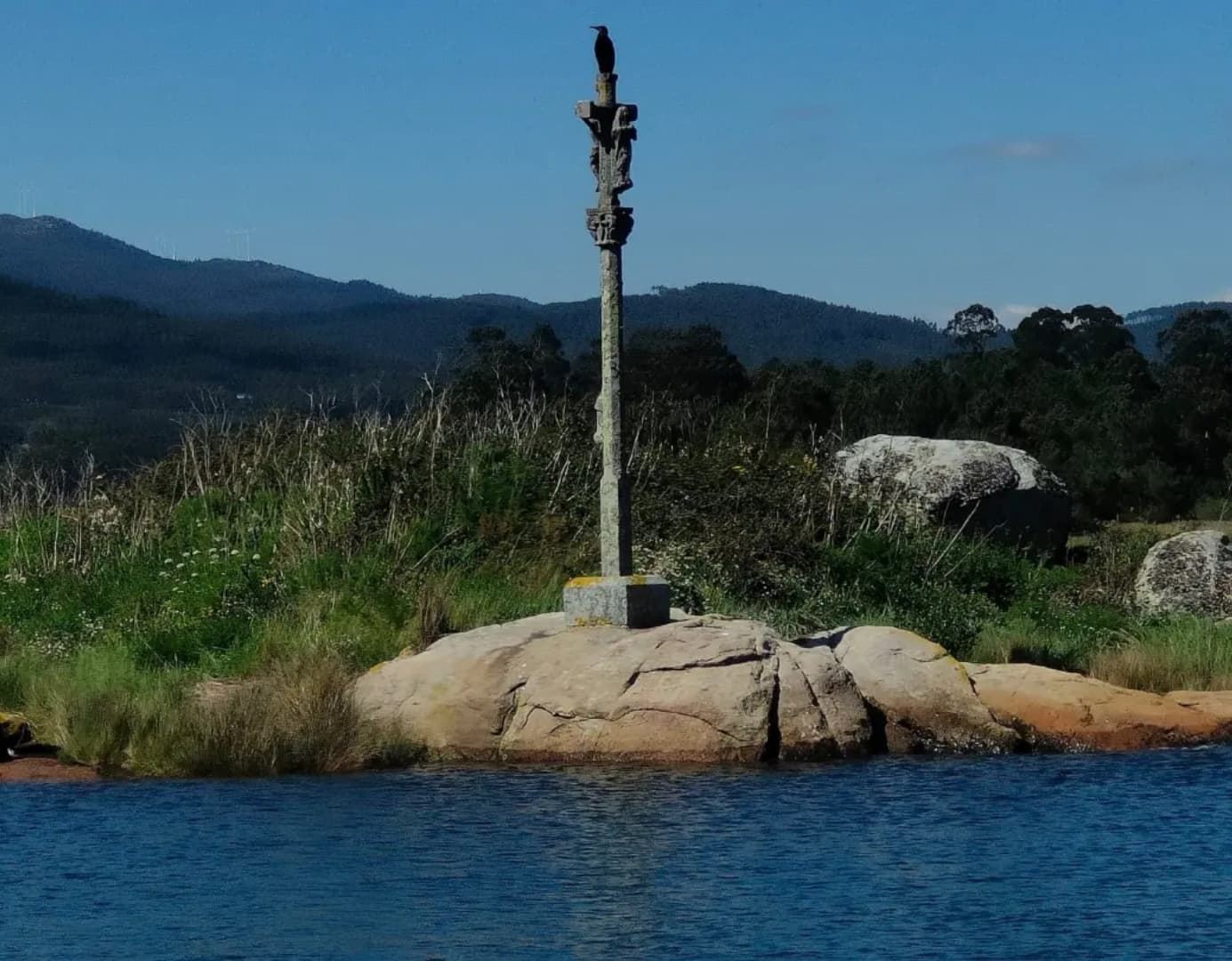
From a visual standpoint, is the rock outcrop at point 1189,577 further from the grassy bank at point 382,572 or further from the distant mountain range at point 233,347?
the distant mountain range at point 233,347

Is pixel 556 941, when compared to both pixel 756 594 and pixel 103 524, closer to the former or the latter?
pixel 756 594

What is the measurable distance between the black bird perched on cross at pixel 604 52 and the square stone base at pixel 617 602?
4705 mm

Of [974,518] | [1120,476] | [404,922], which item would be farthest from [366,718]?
[1120,476]

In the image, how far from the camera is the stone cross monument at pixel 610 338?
1919 cm

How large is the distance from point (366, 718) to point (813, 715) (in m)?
3.82

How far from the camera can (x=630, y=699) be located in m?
17.8

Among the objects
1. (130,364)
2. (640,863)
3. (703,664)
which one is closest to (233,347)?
(130,364)

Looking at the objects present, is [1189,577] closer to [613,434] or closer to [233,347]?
[613,434]

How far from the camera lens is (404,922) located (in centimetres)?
1203

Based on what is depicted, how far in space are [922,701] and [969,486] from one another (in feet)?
35.1

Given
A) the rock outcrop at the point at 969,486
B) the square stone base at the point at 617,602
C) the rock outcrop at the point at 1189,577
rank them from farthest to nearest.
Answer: the rock outcrop at the point at 969,486, the rock outcrop at the point at 1189,577, the square stone base at the point at 617,602

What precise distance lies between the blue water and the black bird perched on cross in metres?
6.62

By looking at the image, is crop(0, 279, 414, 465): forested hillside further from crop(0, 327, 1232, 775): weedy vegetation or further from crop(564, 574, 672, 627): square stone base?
crop(564, 574, 672, 627): square stone base

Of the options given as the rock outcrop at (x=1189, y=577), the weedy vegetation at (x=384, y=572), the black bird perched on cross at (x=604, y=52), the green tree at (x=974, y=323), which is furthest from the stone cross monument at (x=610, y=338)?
the green tree at (x=974, y=323)
